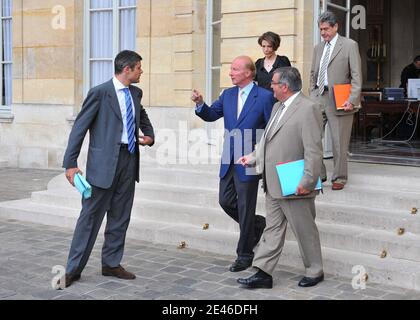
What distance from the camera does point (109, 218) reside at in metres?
6.03

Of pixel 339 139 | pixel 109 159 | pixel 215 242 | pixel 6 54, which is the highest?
pixel 6 54

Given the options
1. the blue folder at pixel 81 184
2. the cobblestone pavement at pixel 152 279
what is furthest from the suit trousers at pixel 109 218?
the cobblestone pavement at pixel 152 279

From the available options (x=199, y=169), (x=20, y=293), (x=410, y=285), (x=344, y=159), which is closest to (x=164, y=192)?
(x=199, y=169)

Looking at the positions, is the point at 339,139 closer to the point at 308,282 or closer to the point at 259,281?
the point at 308,282

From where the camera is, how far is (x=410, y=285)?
18.4 feet

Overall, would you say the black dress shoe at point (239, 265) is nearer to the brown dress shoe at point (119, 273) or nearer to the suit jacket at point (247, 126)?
the suit jacket at point (247, 126)

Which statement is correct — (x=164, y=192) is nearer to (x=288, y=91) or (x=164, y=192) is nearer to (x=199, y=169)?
(x=199, y=169)

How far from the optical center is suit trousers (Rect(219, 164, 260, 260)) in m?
6.04

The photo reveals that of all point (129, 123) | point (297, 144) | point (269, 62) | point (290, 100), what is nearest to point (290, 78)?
point (290, 100)

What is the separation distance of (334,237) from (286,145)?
1422mm

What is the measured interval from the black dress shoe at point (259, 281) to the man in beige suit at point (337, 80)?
1.94 meters

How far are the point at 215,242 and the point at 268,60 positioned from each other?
6.71 ft

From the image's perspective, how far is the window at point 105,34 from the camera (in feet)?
40.5

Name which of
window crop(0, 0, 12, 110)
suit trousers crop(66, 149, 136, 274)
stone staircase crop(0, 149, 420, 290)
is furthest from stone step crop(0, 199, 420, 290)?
window crop(0, 0, 12, 110)
